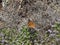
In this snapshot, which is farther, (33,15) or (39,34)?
(33,15)

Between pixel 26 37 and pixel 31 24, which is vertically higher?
pixel 31 24

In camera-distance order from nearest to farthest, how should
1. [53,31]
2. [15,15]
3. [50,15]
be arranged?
[53,31], [50,15], [15,15]

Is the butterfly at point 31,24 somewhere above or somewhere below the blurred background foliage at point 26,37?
above

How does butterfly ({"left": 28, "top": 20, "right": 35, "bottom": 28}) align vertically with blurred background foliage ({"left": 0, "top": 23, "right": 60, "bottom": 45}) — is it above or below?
above

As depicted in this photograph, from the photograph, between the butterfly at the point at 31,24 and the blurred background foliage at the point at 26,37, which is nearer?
the blurred background foliage at the point at 26,37

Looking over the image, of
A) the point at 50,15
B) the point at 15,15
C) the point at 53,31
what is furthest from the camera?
the point at 15,15

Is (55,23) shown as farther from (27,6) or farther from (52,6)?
(27,6)

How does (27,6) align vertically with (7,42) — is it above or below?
above

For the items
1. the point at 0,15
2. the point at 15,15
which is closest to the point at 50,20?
the point at 15,15

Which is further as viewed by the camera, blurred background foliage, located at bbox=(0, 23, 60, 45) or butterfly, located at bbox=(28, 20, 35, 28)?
A: butterfly, located at bbox=(28, 20, 35, 28)

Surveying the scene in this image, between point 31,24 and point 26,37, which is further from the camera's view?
point 31,24
